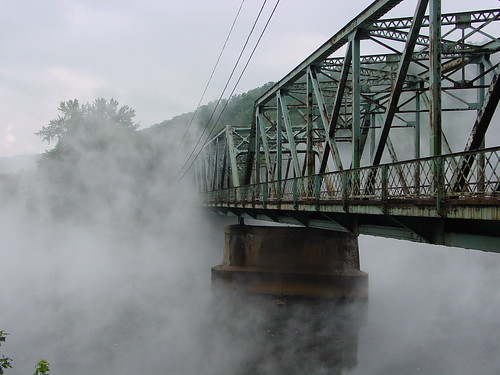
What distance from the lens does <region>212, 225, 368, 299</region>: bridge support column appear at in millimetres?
20141

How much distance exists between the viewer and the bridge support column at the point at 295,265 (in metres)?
20.1

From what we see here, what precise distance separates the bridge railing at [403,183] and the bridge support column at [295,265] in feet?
10.1

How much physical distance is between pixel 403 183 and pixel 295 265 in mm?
12637

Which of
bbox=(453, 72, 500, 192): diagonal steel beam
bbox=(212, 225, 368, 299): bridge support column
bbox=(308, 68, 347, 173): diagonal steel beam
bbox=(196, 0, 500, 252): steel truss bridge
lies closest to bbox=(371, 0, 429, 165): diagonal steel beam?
bbox=(196, 0, 500, 252): steel truss bridge

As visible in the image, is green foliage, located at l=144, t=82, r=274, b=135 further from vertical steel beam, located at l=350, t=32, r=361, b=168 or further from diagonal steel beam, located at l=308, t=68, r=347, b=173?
vertical steel beam, located at l=350, t=32, r=361, b=168

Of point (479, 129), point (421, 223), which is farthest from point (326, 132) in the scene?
point (479, 129)

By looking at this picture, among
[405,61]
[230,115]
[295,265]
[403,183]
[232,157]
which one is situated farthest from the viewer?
[230,115]

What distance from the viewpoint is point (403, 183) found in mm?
8578

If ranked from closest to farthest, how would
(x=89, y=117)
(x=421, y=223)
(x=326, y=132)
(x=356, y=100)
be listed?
(x=421, y=223), (x=356, y=100), (x=326, y=132), (x=89, y=117)

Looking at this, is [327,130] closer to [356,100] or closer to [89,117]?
[356,100]

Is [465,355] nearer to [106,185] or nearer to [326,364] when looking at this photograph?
[326,364]

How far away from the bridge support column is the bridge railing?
3.07 metres

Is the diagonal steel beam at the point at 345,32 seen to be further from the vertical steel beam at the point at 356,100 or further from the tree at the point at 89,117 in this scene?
the tree at the point at 89,117

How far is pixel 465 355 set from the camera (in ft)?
50.7
